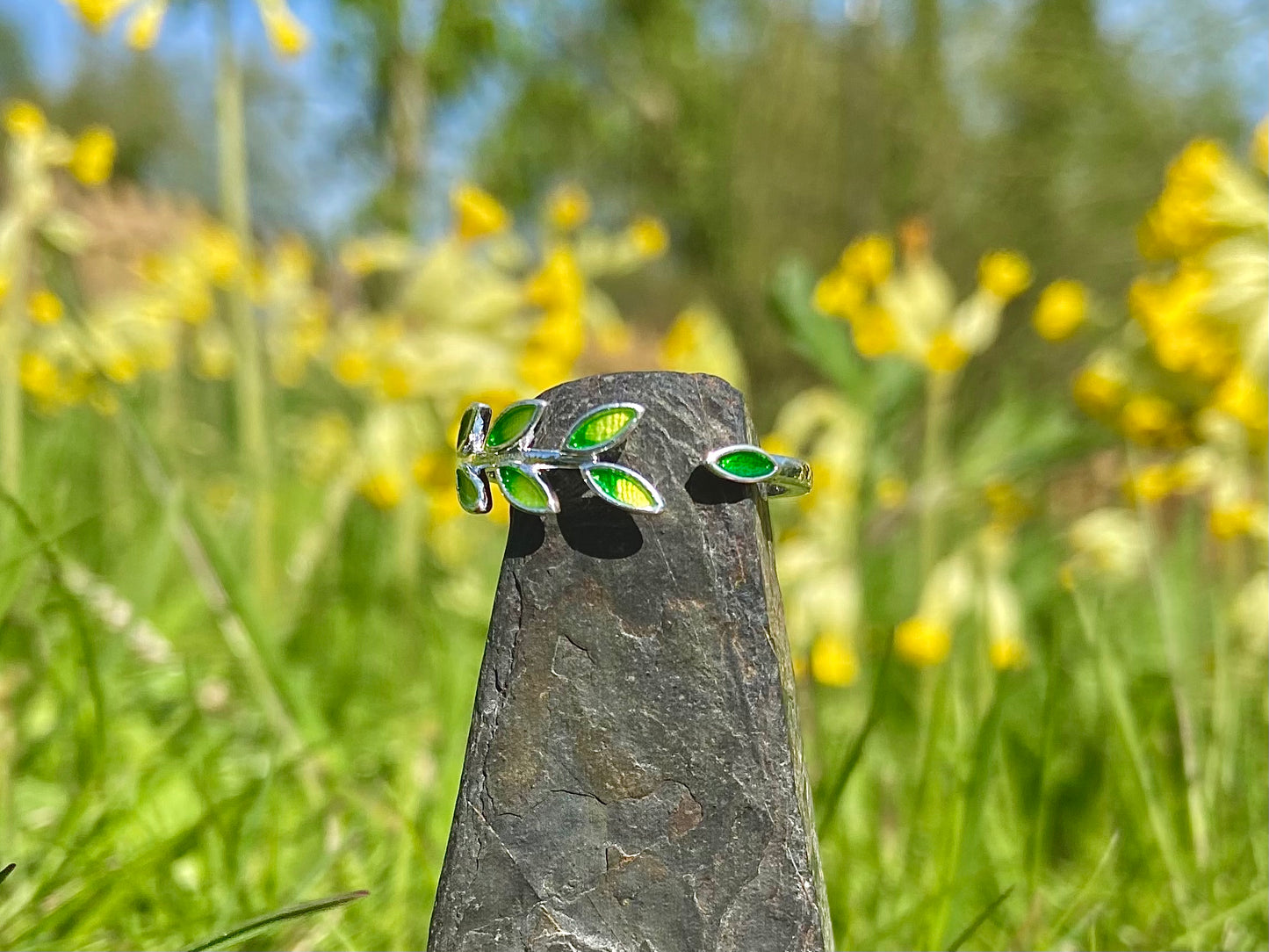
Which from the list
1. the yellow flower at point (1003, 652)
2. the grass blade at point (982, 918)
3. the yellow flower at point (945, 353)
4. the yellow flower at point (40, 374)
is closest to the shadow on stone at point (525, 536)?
the grass blade at point (982, 918)

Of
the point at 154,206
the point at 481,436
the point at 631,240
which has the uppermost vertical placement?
the point at 154,206

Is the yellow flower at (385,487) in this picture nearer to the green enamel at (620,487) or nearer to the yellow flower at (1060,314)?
the yellow flower at (1060,314)

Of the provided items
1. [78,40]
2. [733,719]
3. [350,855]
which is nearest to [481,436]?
[733,719]

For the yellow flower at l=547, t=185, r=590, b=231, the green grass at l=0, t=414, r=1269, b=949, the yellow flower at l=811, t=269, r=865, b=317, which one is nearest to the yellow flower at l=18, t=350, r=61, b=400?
the green grass at l=0, t=414, r=1269, b=949

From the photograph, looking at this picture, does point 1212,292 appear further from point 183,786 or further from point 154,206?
point 154,206

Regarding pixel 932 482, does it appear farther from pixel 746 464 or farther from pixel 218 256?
pixel 218 256

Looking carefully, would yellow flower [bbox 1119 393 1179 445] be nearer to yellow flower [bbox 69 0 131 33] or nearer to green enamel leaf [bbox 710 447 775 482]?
green enamel leaf [bbox 710 447 775 482]

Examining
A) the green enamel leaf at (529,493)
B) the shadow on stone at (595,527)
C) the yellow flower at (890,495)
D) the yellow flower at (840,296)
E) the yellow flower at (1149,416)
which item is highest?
the yellow flower at (840,296)
